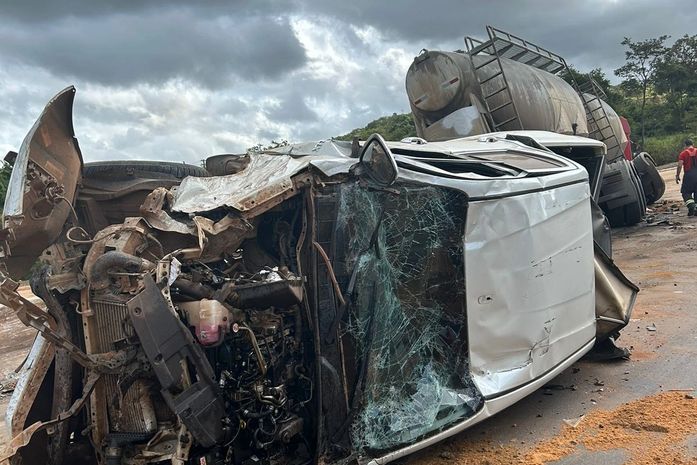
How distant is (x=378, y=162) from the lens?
3.12 metres

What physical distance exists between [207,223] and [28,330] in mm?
6540

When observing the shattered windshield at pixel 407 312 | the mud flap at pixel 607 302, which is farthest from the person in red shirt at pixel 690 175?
the shattered windshield at pixel 407 312

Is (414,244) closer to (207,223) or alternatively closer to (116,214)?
(207,223)

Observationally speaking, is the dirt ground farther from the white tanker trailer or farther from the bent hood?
the white tanker trailer

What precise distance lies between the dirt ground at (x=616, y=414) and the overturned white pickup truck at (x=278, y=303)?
0.28 meters

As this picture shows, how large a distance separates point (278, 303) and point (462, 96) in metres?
6.23

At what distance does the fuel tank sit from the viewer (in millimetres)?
8133

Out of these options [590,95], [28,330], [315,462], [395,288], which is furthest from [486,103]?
[28,330]

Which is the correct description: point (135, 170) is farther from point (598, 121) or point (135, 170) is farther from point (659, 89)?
point (659, 89)

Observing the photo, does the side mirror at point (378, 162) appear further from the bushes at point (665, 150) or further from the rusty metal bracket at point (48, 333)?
the bushes at point (665, 150)

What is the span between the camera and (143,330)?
2.44 m

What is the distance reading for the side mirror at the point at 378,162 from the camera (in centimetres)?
305

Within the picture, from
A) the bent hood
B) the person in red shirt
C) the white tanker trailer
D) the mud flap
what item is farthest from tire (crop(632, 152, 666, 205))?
the bent hood

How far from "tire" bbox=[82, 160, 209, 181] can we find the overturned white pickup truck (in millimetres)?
67
